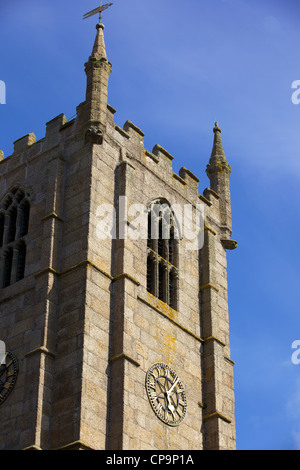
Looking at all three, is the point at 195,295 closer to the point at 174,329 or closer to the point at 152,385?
the point at 174,329

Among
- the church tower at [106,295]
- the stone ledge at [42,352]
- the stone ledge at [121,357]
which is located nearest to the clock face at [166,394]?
the church tower at [106,295]

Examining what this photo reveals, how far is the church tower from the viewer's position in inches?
1444

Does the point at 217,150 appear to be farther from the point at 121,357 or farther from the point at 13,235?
the point at 121,357

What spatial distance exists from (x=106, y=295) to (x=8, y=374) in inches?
175

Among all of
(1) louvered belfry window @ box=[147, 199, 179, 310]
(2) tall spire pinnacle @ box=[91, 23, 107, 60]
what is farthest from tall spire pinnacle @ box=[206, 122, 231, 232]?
(2) tall spire pinnacle @ box=[91, 23, 107, 60]

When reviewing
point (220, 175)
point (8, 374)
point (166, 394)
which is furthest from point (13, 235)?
point (220, 175)

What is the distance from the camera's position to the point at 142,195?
43.8 meters

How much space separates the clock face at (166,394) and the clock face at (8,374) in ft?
15.6

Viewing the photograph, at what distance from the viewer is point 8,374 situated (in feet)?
126

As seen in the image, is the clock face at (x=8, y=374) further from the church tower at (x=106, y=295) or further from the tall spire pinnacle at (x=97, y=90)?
the tall spire pinnacle at (x=97, y=90)

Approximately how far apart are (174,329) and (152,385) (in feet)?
11.3

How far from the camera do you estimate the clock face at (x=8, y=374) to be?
38094 mm

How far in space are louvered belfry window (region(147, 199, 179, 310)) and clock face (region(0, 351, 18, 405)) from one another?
642 cm

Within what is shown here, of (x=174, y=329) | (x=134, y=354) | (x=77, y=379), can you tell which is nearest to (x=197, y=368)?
(x=174, y=329)
